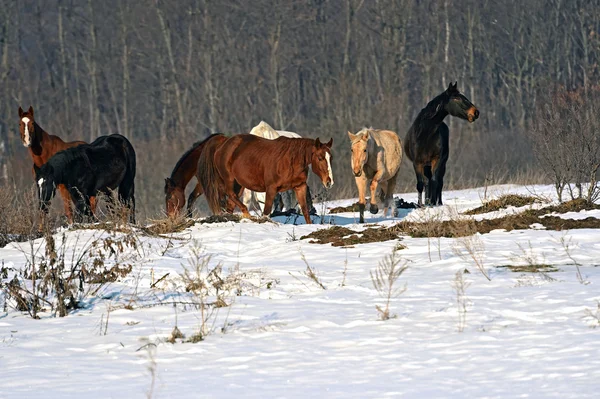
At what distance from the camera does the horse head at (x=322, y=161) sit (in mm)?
15025

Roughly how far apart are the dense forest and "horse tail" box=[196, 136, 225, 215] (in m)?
26.9

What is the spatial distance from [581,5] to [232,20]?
53.1 ft

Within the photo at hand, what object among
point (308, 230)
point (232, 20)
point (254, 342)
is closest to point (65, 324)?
point (254, 342)

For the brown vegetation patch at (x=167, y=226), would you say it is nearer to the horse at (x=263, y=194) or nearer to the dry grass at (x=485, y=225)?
the dry grass at (x=485, y=225)

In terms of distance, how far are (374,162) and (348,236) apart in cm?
362

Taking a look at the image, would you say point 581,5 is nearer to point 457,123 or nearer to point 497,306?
point 457,123

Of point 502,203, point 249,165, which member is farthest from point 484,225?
point 249,165

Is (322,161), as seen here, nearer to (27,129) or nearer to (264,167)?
(264,167)

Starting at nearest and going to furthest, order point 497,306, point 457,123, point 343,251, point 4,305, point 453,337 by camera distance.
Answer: point 453,337 → point 497,306 → point 4,305 → point 343,251 → point 457,123

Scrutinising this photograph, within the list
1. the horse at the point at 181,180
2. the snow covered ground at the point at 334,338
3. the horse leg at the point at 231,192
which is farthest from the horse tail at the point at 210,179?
the snow covered ground at the point at 334,338

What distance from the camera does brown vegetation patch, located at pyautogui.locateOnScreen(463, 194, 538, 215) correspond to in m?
16.2

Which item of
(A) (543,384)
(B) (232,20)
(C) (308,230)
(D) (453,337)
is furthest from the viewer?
(B) (232,20)

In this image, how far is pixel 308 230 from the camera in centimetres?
1444

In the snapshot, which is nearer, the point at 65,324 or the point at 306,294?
the point at 65,324
